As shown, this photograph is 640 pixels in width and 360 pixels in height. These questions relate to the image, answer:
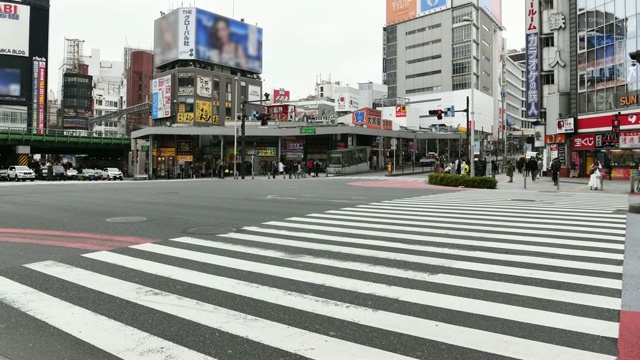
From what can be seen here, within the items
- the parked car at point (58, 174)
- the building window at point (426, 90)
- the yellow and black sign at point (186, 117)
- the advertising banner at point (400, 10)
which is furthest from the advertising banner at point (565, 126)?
the advertising banner at point (400, 10)

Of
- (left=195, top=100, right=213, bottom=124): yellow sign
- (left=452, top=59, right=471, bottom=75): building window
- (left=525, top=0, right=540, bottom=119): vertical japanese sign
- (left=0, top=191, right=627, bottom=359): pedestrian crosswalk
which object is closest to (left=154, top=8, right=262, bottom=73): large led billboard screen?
(left=195, top=100, right=213, bottom=124): yellow sign

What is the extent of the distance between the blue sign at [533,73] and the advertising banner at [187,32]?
164ft

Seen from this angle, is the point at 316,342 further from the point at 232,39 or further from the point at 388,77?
the point at 388,77

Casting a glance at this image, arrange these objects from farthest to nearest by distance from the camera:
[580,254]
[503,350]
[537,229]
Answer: [537,229] → [580,254] → [503,350]

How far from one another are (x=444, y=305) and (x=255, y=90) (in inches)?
3096

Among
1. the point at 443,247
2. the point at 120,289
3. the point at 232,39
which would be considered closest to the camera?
the point at 120,289

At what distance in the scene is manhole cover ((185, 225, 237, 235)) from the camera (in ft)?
30.8

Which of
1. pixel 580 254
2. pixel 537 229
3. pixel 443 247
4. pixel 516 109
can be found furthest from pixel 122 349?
pixel 516 109

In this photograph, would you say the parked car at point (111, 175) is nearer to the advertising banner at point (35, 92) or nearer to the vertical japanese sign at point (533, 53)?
the vertical japanese sign at point (533, 53)

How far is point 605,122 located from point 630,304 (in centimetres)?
3234

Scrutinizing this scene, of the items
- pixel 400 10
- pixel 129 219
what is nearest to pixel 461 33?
pixel 400 10

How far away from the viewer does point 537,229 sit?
983 centimetres

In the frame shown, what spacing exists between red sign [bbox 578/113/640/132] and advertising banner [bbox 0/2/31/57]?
90.2 metres

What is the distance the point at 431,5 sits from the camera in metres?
104
